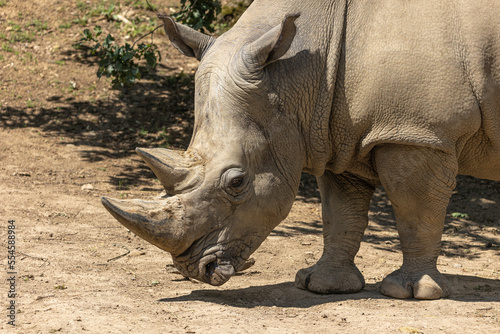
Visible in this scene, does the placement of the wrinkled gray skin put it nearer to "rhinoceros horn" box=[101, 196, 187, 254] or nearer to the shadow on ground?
"rhinoceros horn" box=[101, 196, 187, 254]

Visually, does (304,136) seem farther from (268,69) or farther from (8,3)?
(8,3)

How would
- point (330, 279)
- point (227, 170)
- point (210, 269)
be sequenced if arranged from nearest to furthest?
1. point (227, 170)
2. point (210, 269)
3. point (330, 279)

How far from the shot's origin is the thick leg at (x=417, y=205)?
17.0ft

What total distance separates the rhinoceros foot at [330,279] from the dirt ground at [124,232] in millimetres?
110

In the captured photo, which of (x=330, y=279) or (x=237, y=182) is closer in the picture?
(x=237, y=182)

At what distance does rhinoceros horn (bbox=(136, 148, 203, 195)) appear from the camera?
15.7 feet

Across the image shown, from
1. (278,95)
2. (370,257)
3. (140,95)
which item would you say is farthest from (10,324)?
(140,95)

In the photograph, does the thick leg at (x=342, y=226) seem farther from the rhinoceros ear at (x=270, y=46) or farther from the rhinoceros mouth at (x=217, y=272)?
the rhinoceros ear at (x=270, y=46)

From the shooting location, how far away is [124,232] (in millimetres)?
7383

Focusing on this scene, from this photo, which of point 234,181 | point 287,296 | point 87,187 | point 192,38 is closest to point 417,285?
point 287,296

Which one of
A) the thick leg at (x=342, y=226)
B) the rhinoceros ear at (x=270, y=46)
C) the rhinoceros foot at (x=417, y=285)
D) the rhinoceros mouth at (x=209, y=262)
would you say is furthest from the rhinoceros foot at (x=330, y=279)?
the rhinoceros ear at (x=270, y=46)

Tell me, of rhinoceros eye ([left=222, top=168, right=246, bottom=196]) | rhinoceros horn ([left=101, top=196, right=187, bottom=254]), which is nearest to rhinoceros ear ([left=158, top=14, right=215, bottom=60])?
rhinoceros eye ([left=222, top=168, right=246, bottom=196])

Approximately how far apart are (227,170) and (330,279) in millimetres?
1604

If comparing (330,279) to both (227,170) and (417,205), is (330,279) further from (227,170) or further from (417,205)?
(227,170)
